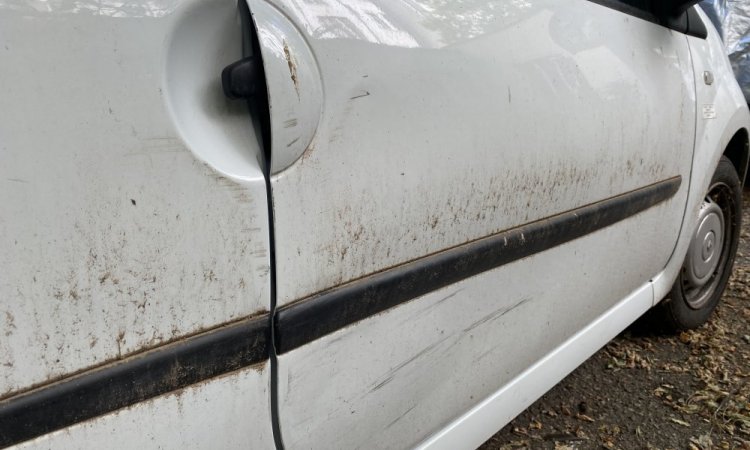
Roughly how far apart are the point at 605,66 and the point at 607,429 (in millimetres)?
1229

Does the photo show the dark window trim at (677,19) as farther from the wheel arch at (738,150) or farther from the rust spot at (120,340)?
the rust spot at (120,340)

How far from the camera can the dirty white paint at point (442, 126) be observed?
1.01 metres

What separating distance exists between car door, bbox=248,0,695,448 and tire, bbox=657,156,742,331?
0.96m

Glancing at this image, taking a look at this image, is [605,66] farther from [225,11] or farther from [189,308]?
[189,308]

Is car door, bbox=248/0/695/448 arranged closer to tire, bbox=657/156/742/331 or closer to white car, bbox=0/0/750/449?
white car, bbox=0/0/750/449

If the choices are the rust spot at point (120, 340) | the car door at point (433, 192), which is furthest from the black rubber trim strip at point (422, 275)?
the rust spot at point (120, 340)

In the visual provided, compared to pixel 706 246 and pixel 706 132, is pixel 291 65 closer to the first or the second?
pixel 706 132

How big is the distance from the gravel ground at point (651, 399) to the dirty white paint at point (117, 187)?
1540 millimetres

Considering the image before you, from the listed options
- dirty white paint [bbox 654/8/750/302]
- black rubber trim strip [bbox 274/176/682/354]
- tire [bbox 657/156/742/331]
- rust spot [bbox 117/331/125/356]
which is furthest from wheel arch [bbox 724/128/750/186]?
rust spot [bbox 117/331/125/356]

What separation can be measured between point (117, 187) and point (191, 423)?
352 mm

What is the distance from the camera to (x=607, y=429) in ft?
7.29

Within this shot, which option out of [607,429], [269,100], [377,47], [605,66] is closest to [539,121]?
[605,66]

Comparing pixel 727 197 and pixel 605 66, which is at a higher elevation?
pixel 605 66

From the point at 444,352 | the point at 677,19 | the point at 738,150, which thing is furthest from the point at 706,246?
the point at 444,352
